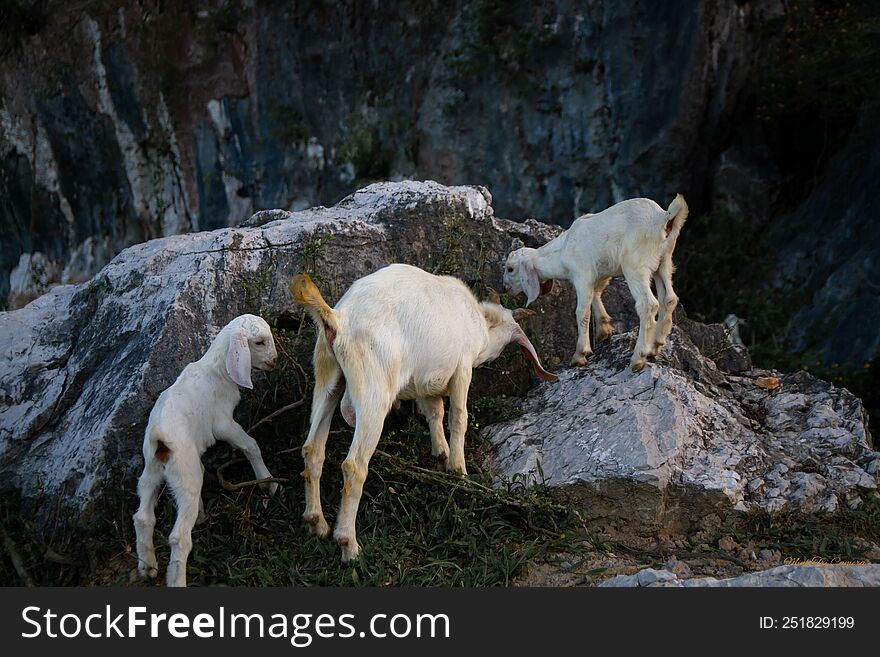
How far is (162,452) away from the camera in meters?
5.70

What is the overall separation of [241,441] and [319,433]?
49 centimetres

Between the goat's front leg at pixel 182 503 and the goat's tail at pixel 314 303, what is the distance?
1071 millimetres

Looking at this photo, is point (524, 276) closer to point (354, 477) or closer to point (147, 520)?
point (354, 477)

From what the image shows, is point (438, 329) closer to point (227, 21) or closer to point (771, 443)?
point (771, 443)

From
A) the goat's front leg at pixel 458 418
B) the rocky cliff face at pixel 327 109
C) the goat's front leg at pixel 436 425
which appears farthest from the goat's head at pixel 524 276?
the rocky cliff face at pixel 327 109

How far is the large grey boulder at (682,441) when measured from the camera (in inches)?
250

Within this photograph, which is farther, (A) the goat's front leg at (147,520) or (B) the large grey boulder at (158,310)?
(B) the large grey boulder at (158,310)

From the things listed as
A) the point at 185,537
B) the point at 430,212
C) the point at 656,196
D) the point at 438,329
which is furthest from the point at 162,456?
the point at 656,196

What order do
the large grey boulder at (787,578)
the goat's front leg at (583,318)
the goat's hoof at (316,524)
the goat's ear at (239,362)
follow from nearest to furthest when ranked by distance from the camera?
the large grey boulder at (787,578)
the goat's ear at (239,362)
the goat's hoof at (316,524)
the goat's front leg at (583,318)

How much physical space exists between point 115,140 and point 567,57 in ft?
23.5

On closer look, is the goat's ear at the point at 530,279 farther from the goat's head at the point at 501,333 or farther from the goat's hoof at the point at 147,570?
the goat's hoof at the point at 147,570

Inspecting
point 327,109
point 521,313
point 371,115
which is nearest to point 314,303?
point 521,313

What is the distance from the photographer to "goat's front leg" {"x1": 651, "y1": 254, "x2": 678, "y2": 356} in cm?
702

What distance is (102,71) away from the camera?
49.5 ft
